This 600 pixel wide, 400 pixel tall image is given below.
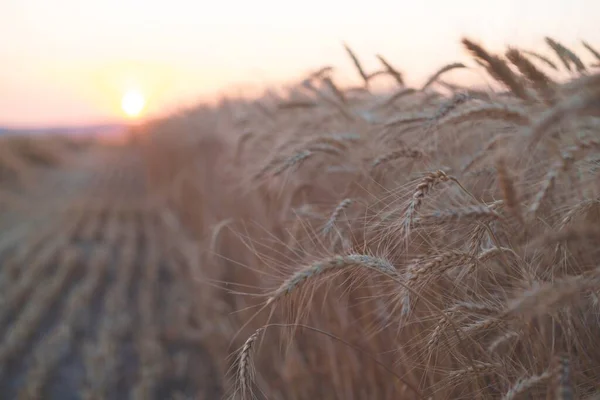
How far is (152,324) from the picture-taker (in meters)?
3.77

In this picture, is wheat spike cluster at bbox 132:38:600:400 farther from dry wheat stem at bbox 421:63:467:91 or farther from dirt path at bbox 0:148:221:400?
dirt path at bbox 0:148:221:400

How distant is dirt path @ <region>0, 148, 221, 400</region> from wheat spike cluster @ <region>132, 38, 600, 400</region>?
35 centimetres

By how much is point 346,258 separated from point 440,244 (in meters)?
0.50

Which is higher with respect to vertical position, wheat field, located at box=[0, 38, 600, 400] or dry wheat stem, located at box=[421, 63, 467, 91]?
dry wheat stem, located at box=[421, 63, 467, 91]

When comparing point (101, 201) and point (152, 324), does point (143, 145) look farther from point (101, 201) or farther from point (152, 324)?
point (152, 324)

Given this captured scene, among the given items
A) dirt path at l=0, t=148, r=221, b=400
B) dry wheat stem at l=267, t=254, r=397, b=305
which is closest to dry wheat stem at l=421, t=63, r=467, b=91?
dry wheat stem at l=267, t=254, r=397, b=305

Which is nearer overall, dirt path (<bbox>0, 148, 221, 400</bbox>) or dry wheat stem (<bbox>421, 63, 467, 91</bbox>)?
dry wheat stem (<bbox>421, 63, 467, 91</bbox>)

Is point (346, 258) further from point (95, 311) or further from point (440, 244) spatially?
point (95, 311)

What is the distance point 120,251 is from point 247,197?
1.86 metres

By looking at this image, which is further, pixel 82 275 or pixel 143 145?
pixel 143 145

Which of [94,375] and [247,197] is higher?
[247,197]

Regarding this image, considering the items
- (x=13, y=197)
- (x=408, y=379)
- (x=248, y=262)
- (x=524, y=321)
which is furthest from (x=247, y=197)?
(x=13, y=197)

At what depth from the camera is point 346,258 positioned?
1.24 m

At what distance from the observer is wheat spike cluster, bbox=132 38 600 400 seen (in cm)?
119
